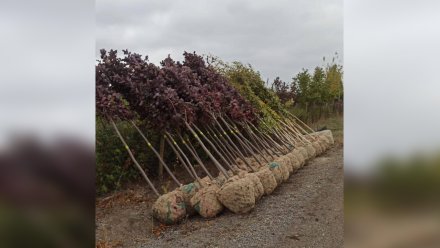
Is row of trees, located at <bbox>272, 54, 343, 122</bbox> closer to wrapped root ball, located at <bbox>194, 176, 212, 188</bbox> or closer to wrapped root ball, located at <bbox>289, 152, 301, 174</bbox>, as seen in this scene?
wrapped root ball, located at <bbox>289, 152, 301, 174</bbox>

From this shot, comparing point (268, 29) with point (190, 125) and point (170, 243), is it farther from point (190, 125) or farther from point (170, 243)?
point (170, 243)

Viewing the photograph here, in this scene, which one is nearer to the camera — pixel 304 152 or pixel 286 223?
pixel 286 223

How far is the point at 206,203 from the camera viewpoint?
1.97 metres

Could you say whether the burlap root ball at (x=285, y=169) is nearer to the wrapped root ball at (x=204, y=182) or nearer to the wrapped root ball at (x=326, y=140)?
the wrapped root ball at (x=326, y=140)

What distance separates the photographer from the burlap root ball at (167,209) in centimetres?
189

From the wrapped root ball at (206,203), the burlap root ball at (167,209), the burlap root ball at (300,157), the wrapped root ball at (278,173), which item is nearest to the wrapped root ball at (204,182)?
the wrapped root ball at (206,203)

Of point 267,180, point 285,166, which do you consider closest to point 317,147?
point 285,166

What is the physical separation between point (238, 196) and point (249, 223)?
0.47 ft

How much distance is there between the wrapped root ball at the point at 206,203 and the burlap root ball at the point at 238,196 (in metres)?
0.03

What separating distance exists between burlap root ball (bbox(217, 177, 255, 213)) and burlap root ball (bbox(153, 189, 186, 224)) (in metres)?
0.21

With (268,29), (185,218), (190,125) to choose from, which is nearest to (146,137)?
(190,125)

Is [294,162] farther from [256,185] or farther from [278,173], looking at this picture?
[256,185]

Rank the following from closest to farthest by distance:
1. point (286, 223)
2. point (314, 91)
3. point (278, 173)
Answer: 1. point (286, 223)
2. point (314, 91)
3. point (278, 173)
